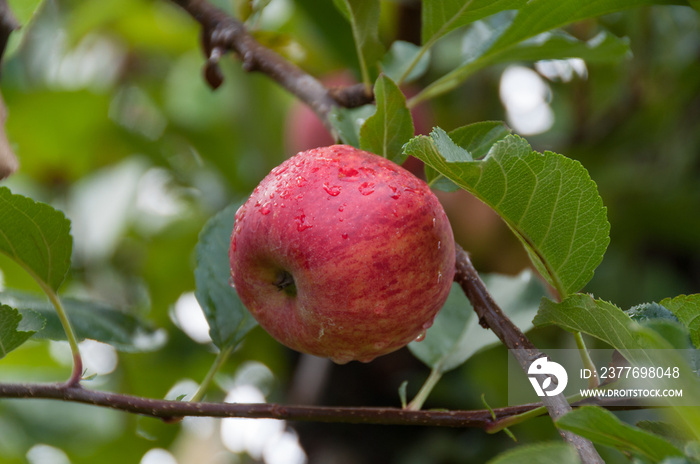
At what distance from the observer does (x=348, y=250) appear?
20.0 inches

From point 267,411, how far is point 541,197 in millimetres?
311

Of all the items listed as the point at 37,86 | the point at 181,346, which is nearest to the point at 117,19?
the point at 37,86

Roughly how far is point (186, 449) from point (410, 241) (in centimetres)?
148

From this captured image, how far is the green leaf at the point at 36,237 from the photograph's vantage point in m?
0.60

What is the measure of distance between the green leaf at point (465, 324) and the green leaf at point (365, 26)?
307 mm

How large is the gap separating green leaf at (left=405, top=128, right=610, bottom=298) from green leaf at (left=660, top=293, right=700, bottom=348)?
0.07 meters

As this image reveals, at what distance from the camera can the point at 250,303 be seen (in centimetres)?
60

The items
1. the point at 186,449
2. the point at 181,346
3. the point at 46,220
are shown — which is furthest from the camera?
the point at 186,449

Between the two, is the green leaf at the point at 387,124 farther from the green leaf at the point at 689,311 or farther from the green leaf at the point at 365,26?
the green leaf at the point at 689,311

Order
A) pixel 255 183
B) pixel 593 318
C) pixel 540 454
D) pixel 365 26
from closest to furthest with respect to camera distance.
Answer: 1. pixel 540 454
2. pixel 593 318
3. pixel 365 26
4. pixel 255 183

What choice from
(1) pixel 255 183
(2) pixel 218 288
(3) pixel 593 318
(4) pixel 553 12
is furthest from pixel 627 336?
(1) pixel 255 183

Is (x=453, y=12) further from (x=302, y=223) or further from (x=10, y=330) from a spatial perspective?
(x=10, y=330)

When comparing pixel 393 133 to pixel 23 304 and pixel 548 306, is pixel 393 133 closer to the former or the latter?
pixel 548 306

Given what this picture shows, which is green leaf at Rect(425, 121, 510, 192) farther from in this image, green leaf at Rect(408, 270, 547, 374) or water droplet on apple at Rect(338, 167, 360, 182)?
green leaf at Rect(408, 270, 547, 374)
